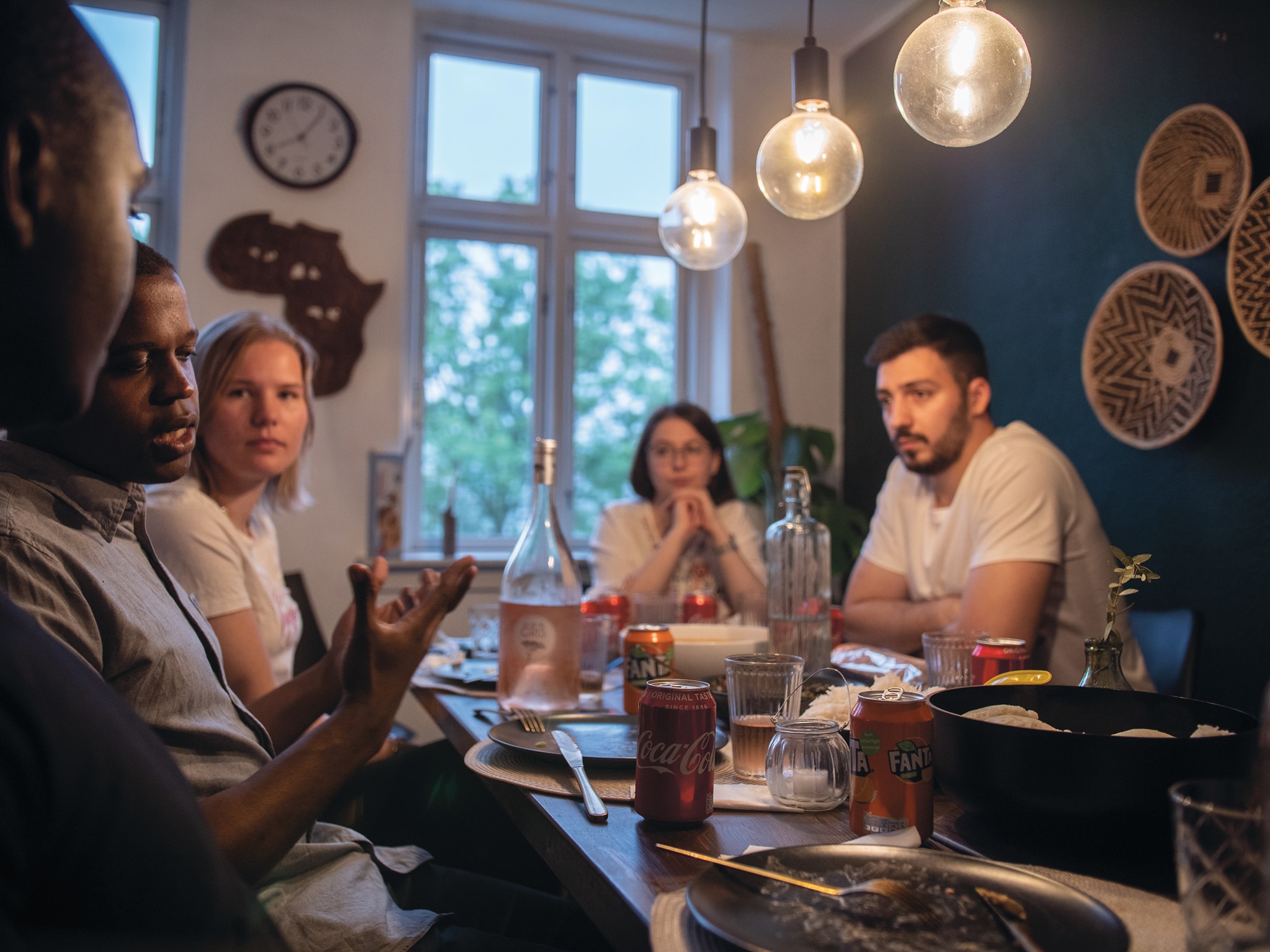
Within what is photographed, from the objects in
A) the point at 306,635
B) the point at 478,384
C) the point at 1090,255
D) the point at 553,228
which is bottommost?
the point at 306,635

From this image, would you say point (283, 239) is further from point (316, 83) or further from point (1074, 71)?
point (1074, 71)

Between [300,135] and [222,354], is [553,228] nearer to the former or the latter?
[300,135]

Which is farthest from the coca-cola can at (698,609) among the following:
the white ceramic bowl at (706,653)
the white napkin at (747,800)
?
the white napkin at (747,800)

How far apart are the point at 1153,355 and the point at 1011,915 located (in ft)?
7.65

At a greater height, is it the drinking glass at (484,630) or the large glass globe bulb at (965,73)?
the large glass globe bulb at (965,73)

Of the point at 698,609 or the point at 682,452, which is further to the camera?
the point at 682,452

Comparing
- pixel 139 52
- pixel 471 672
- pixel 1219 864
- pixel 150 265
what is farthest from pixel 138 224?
pixel 139 52

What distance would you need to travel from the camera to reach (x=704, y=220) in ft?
6.70

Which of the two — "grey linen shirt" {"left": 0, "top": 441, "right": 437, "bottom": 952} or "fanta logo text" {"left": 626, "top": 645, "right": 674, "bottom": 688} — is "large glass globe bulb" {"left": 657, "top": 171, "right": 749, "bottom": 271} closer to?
"fanta logo text" {"left": 626, "top": 645, "right": 674, "bottom": 688}

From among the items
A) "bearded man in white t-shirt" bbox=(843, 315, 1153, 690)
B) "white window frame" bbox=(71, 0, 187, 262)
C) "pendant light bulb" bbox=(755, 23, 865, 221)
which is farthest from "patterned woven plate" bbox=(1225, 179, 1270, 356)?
"white window frame" bbox=(71, 0, 187, 262)

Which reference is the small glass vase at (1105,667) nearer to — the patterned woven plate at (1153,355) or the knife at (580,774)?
the knife at (580,774)

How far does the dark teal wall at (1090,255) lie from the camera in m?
2.42

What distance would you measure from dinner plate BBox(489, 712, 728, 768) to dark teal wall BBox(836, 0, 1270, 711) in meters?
1.90

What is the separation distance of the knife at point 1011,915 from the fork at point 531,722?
25.9 inches
